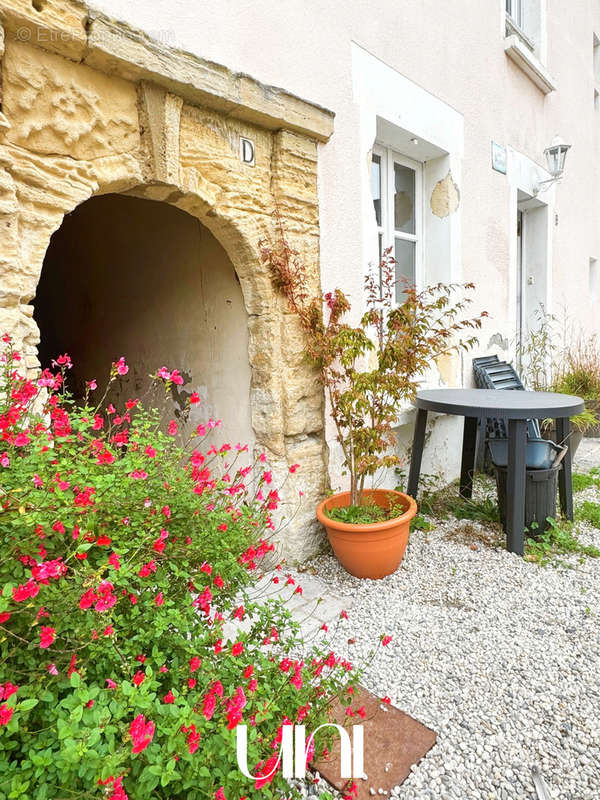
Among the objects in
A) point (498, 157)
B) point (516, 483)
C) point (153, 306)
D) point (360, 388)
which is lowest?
point (516, 483)

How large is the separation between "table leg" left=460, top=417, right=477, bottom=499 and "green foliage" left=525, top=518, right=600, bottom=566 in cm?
72

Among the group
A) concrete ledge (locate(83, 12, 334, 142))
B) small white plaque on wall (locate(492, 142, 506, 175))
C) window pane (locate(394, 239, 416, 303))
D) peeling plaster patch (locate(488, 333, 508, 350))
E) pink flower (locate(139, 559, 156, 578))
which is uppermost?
small white plaque on wall (locate(492, 142, 506, 175))

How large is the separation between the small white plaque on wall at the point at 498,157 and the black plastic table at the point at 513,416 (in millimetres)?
2487

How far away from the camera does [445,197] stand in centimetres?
405

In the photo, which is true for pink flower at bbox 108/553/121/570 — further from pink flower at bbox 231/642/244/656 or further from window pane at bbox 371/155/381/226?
window pane at bbox 371/155/381/226

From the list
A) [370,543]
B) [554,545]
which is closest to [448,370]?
[554,545]

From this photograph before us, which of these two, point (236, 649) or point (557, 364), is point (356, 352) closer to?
point (236, 649)

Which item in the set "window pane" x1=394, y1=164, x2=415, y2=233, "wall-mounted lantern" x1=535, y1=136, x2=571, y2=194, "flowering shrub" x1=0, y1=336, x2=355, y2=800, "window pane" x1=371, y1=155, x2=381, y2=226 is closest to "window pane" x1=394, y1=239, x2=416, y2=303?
"window pane" x1=394, y1=164, x2=415, y2=233

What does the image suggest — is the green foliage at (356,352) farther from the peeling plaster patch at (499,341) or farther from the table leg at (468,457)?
the peeling plaster patch at (499,341)

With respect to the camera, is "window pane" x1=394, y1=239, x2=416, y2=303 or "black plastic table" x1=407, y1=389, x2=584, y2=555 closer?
"black plastic table" x1=407, y1=389, x2=584, y2=555

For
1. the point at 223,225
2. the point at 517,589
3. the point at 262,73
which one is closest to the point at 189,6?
the point at 262,73

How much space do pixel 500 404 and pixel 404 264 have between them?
1.70 m

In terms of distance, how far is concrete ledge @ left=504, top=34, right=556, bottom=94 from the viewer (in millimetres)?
4625

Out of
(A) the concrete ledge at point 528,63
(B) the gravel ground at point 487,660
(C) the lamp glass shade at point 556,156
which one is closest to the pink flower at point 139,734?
(B) the gravel ground at point 487,660
